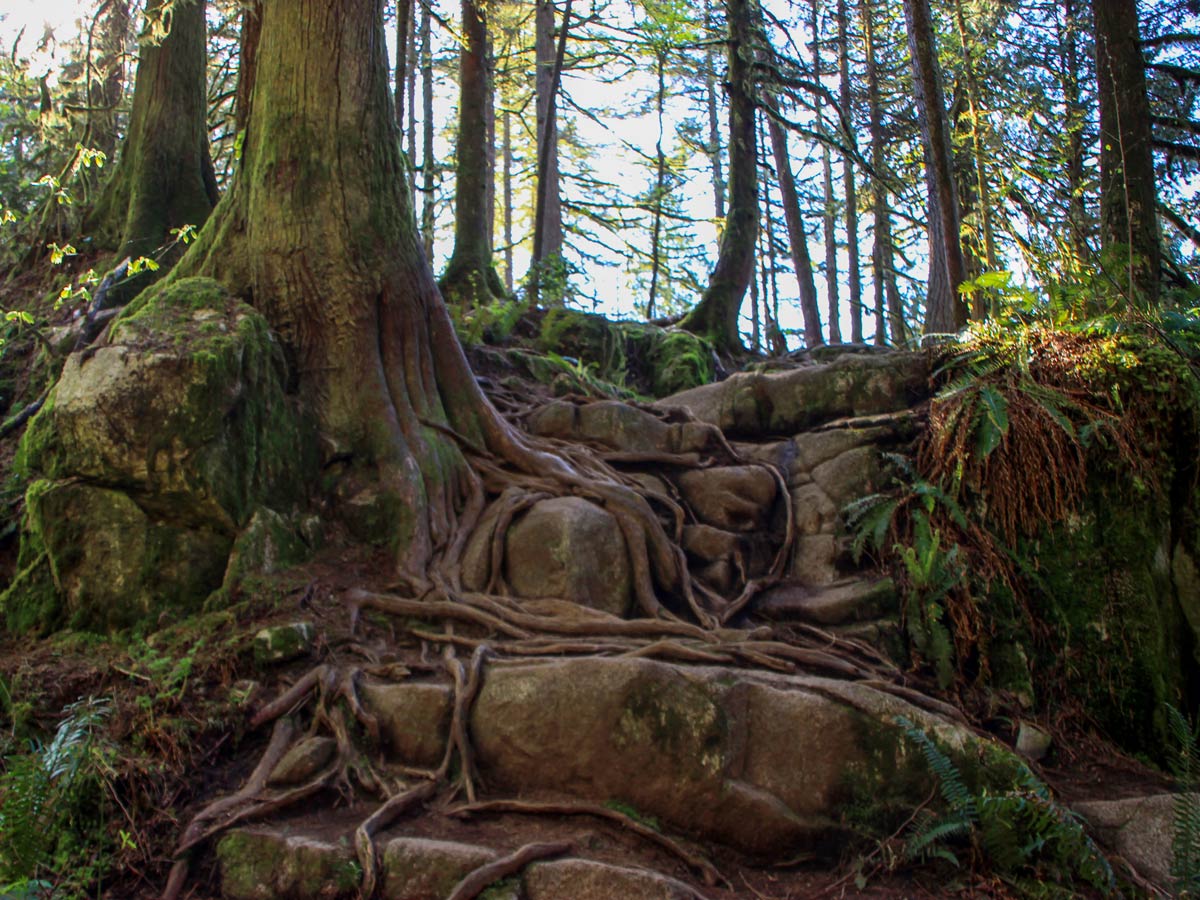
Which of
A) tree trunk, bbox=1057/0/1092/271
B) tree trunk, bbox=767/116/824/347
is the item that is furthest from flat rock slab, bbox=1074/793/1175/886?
tree trunk, bbox=767/116/824/347

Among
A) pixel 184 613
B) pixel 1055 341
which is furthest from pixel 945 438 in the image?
pixel 184 613

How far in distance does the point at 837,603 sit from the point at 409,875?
399 cm

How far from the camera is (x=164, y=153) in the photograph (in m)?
9.50

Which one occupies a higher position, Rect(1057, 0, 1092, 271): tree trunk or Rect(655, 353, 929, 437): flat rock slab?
Rect(1057, 0, 1092, 271): tree trunk

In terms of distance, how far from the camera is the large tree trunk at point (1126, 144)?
8.30 metres

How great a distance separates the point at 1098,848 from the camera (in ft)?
14.6

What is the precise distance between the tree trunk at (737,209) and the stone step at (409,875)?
934 centimetres

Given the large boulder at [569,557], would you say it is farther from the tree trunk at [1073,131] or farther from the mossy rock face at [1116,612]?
the tree trunk at [1073,131]

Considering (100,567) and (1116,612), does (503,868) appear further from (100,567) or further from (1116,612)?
(1116,612)

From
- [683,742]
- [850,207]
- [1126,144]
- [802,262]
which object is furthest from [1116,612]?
[850,207]

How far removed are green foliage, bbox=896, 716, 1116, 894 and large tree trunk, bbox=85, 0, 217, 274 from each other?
8.73 meters

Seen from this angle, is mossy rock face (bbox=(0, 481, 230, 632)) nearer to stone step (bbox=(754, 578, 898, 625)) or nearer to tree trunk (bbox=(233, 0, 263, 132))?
stone step (bbox=(754, 578, 898, 625))

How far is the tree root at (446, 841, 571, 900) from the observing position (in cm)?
385

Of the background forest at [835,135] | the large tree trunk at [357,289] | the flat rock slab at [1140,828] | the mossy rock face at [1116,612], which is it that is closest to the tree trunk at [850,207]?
the background forest at [835,135]
